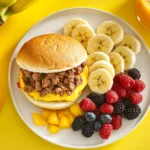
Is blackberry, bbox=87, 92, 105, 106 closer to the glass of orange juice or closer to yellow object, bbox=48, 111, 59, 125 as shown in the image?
yellow object, bbox=48, 111, 59, 125

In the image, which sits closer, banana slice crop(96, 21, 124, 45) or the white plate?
the white plate

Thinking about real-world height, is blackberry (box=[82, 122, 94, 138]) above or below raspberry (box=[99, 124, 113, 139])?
below

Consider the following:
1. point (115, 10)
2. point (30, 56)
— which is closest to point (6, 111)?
point (30, 56)

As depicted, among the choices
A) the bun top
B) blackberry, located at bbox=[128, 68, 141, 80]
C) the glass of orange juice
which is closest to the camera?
the bun top

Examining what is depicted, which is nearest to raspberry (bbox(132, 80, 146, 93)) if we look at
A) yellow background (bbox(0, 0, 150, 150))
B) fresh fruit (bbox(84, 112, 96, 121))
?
yellow background (bbox(0, 0, 150, 150))

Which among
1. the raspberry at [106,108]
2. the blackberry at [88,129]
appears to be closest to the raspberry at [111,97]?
the raspberry at [106,108]

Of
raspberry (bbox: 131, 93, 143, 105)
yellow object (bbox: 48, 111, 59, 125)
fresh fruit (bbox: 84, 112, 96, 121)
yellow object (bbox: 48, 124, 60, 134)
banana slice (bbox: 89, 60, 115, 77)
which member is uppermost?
banana slice (bbox: 89, 60, 115, 77)

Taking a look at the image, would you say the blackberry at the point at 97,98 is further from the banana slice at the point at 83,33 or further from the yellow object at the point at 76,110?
the banana slice at the point at 83,33

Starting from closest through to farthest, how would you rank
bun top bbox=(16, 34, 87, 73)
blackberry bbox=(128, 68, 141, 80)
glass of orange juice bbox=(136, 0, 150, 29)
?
bun top bbox=(16, 34, 87, 73), blackberry bbox=(128, 68, 141, 80), glass of orange juice bbox=(136, 0, 150, 29)
